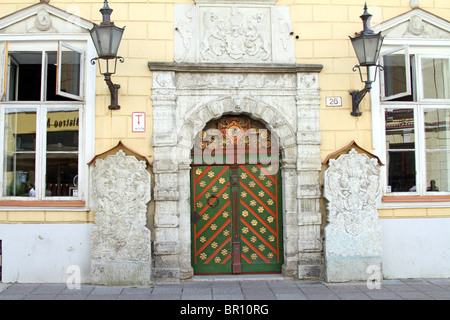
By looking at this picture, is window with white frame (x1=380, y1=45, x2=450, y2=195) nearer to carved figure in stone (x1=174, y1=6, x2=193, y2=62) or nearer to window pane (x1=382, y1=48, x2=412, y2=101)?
window pane (x1=382, y1=48, x2=412, y2=101)

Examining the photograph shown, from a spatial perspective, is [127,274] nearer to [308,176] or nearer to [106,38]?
[308,176]

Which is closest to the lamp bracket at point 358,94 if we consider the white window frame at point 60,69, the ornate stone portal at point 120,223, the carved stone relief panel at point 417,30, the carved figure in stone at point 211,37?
the carved stone relief panel at point 417,30

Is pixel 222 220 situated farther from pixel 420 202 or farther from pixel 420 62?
pixel 420 62

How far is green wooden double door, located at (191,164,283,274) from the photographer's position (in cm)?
617

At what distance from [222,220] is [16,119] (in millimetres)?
3368

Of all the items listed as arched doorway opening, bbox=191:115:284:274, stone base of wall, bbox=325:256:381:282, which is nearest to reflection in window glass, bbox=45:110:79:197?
arched doorway opening, bbox=191:115:284:274

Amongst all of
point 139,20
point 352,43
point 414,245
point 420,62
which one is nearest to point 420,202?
point 414,245

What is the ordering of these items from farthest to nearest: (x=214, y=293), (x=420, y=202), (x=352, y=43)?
(x=420, y=202), (x=352, y=43), (x=214, y=293)

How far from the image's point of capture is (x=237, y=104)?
6004mm

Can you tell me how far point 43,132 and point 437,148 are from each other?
5.93 meters

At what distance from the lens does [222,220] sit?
20.4 feet

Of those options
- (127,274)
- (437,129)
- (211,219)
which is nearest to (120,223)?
(127,274)

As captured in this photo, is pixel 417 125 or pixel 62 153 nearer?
pixel 62 153

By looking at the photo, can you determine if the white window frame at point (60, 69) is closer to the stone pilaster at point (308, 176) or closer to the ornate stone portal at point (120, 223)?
the ornate stone portal at point (120, 223)
